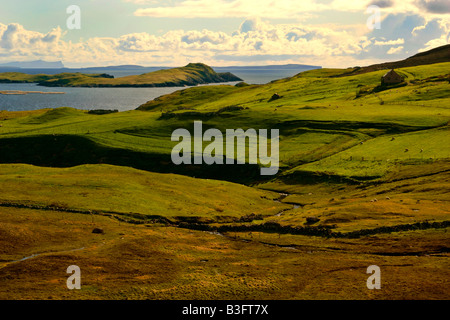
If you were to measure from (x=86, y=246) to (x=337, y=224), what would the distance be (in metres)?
40.2

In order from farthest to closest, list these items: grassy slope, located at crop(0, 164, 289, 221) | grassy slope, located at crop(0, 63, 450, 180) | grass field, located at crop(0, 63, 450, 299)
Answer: grassy slope, located at crop(0, 63, 450, 180)
grassy slope, located at crop(0, 164, 289, 221)
grass field, located at crop(0, 63, 450, 299)

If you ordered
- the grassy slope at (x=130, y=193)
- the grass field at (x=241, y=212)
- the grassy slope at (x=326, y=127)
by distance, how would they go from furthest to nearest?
1. the grassy slope at (x=326, y=127)
2. the grassy slope at (x=130, y=193)
3. the grass field at (x=241, y=212)

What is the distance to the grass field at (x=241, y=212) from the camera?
1999 inches

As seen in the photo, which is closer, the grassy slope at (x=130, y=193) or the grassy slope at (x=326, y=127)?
the grassy slope at (x=130, y=193)

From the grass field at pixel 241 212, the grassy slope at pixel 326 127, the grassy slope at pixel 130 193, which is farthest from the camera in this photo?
the grassy slope at pixel 326 127

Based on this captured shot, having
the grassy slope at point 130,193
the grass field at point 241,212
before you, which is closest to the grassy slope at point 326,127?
the grass field at point 241,212

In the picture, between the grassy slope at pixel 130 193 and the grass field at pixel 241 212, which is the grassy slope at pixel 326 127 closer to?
the grass field at pixel 241 212

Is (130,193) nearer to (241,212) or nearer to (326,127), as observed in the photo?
(241,212)

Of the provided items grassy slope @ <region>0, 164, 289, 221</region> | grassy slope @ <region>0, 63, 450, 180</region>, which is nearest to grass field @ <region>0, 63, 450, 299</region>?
grassy slope @ <region>0, 164, 289, 221</region>

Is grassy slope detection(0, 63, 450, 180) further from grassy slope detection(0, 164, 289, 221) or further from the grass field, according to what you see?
grassy slope detection(0, 164, 289, 221)

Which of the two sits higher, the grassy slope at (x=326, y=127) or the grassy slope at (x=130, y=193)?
the grassy slope at (x=326, y=127)

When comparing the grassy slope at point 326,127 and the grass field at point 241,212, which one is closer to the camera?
the grass field at point 241,212

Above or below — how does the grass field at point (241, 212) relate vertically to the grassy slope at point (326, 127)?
below

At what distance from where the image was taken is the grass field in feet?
167
